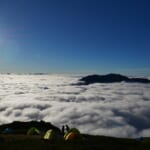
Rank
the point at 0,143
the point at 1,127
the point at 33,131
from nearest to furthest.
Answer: the point at 0,143 → the point at 33,131 → the point at 1,127

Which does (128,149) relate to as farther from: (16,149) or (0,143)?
(0,143)

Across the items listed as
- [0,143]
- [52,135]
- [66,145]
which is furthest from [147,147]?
[0,143]

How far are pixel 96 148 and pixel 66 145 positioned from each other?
16.4 feet

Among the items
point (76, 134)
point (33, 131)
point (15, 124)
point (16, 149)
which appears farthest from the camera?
point (15, 124)

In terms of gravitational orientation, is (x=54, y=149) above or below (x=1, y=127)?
above

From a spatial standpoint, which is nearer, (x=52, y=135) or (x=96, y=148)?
(x=96, y=148)

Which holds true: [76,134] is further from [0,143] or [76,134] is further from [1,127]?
[1,127]

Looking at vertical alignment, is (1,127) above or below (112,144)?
below

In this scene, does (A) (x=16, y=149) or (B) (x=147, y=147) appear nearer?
(A) (x=16, y=149)

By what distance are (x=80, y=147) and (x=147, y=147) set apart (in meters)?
12.0

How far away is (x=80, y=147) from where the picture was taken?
44.8 metres

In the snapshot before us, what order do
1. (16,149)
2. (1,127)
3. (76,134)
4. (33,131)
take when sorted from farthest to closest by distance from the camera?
(1,127)
(33,131)
(76,134)
(16,149)

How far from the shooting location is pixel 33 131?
2975 inches

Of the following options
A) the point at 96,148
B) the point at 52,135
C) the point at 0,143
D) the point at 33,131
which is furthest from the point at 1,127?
the point at 96,148
